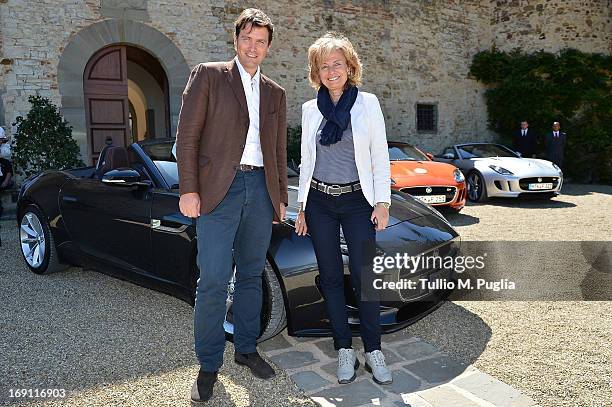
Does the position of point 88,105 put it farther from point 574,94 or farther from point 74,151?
point 574,94

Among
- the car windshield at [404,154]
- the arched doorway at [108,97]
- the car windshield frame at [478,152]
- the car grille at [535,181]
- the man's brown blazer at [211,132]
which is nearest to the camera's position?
the man's brown blazer at [211,132]

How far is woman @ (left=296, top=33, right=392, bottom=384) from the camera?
8.64ft

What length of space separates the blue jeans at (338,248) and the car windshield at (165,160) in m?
1.36

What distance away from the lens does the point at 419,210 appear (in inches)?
147

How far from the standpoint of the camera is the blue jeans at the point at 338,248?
267 centimetres

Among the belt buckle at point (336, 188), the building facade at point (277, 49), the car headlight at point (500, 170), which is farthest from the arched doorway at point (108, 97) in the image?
the belt buckle at point (336, 188)

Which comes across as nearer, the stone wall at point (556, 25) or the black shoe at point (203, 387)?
the black shoe at point (203, 387)

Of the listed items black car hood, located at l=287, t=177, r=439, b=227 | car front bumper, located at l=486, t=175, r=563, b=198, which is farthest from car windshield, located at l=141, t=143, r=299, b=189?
car front bumper, located at l=486, t=175, r=563, b=198

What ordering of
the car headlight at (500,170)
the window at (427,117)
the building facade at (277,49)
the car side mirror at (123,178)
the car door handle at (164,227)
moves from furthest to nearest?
the window at (427,117)
the building facade at (277,49)
the car headlight at (500,170)
the car side mirror at (123,178)
the car door handle at (164,227)

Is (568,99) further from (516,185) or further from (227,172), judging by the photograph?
(227,172)

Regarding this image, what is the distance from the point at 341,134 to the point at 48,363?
217 cm

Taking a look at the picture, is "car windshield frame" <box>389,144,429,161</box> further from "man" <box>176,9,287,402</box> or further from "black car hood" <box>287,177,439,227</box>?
"man" <box>176,9,287,402</box>

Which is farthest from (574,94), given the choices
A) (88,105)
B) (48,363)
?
(48,363)

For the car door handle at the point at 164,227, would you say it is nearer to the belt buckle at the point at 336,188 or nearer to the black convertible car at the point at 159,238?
the black convertible car at the point at 159,238
